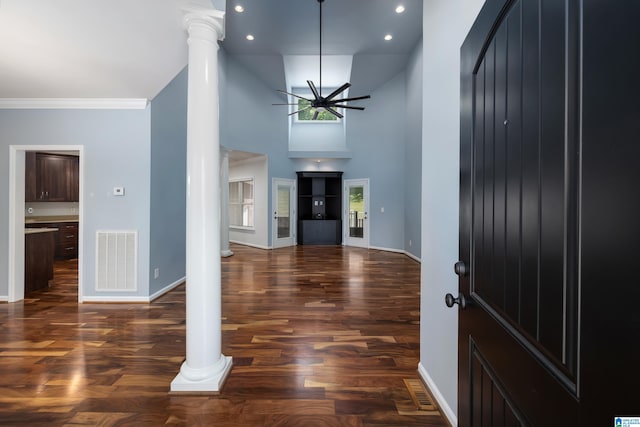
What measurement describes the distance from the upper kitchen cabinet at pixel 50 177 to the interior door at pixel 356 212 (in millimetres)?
6671

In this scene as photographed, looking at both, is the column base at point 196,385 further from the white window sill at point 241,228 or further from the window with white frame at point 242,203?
the window with white frame at point 242,203

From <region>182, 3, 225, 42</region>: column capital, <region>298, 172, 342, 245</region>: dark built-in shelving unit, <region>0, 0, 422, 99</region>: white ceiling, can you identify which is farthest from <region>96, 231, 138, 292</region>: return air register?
<region>298, 172, 342, 245</region>: dark built-in shelving unit

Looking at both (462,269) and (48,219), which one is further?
(48,219)

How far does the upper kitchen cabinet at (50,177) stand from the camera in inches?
224

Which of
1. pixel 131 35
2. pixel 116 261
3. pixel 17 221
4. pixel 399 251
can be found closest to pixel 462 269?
pixel 131 35

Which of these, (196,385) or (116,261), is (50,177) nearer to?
(116,261)

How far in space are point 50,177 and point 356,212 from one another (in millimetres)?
7198

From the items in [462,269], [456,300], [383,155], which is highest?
[383,155]

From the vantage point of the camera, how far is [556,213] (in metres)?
0.60

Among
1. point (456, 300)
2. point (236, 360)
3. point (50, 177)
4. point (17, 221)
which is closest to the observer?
point (456, 300)

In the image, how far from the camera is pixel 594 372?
49 cm

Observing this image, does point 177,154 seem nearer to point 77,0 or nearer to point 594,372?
point 77,0

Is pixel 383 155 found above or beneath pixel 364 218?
above

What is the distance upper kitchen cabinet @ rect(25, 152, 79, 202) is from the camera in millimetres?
5689
